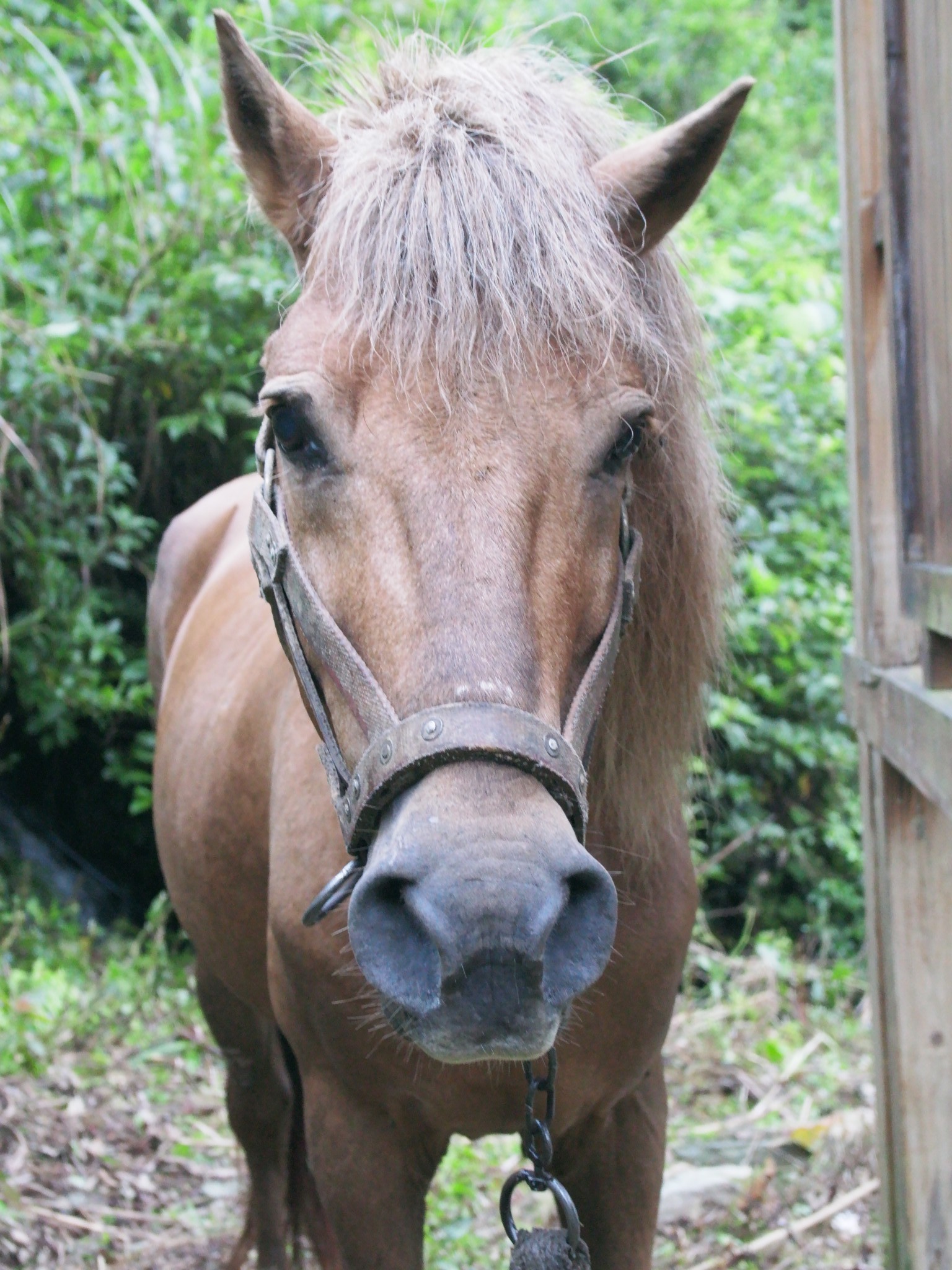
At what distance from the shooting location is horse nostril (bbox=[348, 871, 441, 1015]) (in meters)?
1.27

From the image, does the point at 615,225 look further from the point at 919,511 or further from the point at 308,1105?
the point at 308,1105

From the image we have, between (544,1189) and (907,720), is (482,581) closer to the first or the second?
(544,1189)

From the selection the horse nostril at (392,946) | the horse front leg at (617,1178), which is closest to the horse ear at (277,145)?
the horse nostril at (392,946)

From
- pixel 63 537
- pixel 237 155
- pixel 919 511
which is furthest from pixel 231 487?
pixel 919 511

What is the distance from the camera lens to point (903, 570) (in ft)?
7.78

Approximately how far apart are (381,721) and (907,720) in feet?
3.86

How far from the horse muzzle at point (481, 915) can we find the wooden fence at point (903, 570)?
83 cm

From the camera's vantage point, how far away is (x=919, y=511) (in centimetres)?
229

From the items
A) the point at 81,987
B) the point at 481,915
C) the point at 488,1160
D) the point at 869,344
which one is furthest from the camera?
the point at 81,987

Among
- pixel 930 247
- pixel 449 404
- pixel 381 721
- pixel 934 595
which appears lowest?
pixel 381 721

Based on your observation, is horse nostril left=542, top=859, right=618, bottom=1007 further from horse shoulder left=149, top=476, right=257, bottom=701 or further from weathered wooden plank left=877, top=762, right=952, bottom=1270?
horse shoulder left=149, top=476, right=257, bottom=701

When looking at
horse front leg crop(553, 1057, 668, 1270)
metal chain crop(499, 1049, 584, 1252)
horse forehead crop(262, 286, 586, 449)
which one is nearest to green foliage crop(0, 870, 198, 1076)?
horse front leg crop(553, 1057, 668, 1270)

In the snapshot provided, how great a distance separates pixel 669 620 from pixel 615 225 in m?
0.62

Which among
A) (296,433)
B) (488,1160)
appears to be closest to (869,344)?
(296,433)
